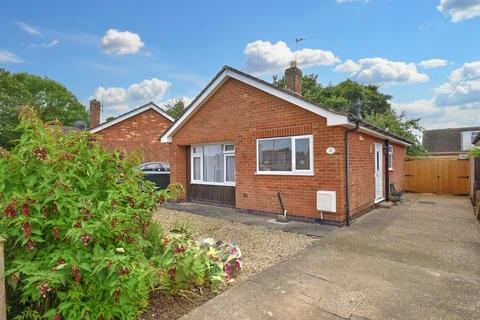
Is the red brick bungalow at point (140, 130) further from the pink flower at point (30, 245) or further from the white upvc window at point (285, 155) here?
the pink flower at point (30, 245)

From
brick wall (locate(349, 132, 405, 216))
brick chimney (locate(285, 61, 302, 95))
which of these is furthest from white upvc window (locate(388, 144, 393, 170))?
brick chimney (locate(285, 61, 302, 95))

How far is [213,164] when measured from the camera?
10.3m

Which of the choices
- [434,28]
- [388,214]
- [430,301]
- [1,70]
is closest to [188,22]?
[434,28]

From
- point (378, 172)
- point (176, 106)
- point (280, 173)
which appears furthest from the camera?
point (176, 106)

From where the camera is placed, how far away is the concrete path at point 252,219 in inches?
256

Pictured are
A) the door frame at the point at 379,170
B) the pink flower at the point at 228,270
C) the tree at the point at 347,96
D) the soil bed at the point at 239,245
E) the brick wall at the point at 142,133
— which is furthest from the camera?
the tree at the point at 347,96

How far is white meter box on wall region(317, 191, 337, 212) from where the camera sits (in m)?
6.78

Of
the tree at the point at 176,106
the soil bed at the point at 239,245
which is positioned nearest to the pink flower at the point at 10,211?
the soil bed at the point at 239,245

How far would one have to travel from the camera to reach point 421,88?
13148mm

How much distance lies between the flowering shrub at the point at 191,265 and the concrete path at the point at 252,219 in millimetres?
2723

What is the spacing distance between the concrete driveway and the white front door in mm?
3772

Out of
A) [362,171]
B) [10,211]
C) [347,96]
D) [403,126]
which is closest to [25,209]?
[10,211]

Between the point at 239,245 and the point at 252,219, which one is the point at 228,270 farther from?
the point at 252,219

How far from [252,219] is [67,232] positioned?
230 inches
